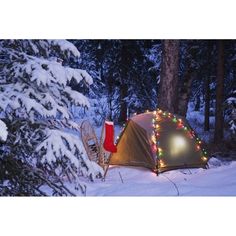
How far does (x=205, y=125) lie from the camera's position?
19.6 ft

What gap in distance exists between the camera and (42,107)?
13.5 ft

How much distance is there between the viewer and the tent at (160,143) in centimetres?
604

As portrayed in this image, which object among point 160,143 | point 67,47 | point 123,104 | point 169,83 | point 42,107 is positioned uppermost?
point 67,47

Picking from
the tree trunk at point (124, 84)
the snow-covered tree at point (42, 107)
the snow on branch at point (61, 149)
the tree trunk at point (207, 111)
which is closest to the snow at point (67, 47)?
the snow-covered tree at point (42, 107)

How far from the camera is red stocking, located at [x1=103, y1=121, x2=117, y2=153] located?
5.76m

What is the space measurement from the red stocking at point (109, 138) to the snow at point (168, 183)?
27 centimetres

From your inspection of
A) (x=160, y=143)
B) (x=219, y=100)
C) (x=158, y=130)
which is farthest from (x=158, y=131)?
(x=219, y=100)

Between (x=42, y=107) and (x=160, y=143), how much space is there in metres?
2.35

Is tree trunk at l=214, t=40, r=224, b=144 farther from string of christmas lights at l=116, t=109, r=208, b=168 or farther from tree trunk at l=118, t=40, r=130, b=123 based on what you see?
tree trunk at l=118, t=40, r=130, b=123

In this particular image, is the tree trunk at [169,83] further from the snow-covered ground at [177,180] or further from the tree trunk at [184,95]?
the snow-covered ground at [177,180]

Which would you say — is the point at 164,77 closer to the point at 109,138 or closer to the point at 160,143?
the point at 160,143

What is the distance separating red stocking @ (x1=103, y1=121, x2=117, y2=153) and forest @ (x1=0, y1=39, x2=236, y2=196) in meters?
0.10

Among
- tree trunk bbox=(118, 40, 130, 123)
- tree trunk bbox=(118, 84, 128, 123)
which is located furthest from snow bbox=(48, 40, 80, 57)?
tree trunk bbox=(118, 84, 128, 123)
